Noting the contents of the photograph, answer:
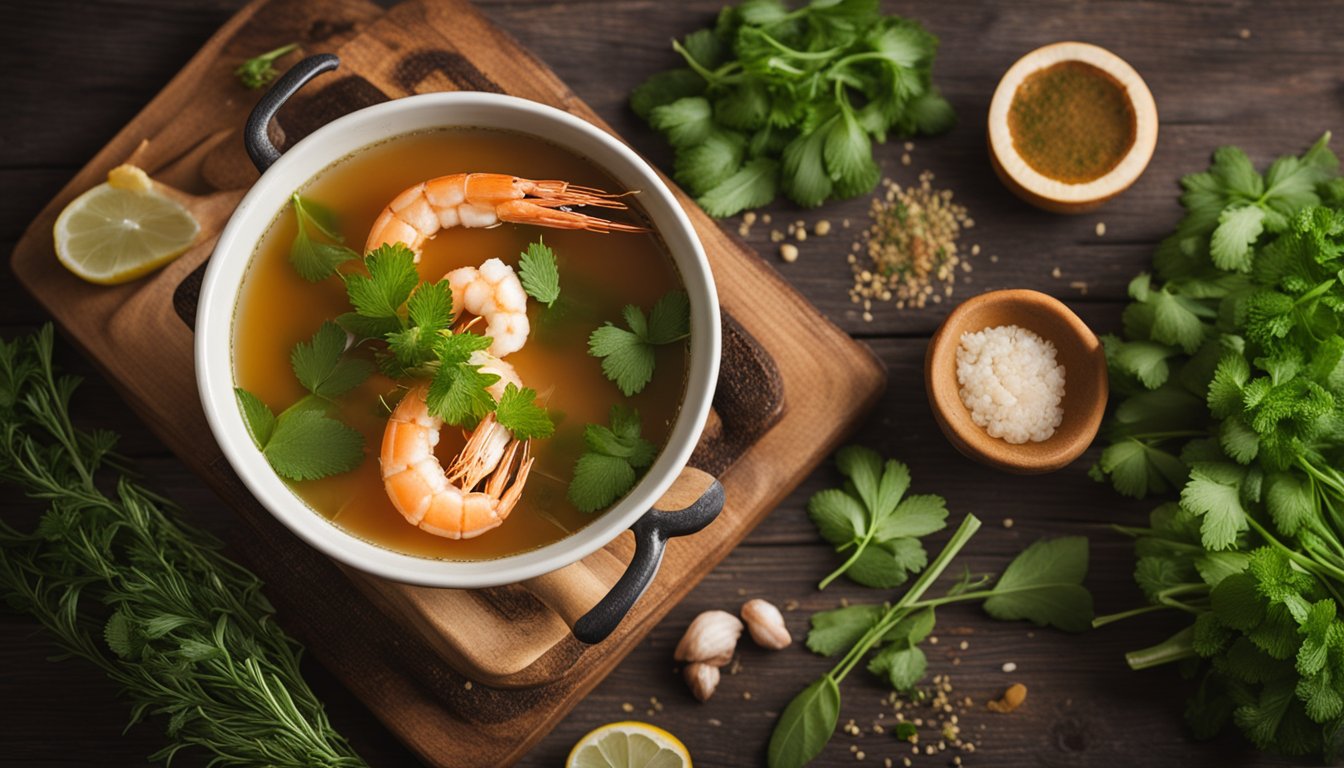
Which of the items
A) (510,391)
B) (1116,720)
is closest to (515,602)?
(510,391)

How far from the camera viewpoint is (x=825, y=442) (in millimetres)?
1694

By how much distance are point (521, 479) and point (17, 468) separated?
0.91 metres

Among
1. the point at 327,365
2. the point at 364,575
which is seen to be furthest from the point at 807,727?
the point at 327,365

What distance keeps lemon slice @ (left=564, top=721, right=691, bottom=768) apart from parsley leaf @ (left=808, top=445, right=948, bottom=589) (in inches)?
15.9

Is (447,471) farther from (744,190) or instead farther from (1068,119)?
(1068,119)

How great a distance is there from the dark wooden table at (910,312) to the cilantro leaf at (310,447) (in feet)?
1.78

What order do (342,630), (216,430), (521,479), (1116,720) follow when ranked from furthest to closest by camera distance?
(1116,720)
(342,630)
(521,479)
(216,430)

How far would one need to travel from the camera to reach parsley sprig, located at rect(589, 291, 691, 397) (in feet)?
4.57

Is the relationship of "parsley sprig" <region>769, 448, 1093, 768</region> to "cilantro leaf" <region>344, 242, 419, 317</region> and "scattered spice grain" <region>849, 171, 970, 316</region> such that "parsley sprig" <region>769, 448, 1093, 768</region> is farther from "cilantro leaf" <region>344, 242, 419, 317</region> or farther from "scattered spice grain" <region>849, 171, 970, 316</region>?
"cilantro leaf" <region>344, 242, 419, 317</region>

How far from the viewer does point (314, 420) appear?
1384mm

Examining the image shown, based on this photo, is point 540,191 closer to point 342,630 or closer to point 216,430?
point 216,430

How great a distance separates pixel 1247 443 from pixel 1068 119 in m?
0.65

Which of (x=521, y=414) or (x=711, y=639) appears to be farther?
(x=711, y=639)

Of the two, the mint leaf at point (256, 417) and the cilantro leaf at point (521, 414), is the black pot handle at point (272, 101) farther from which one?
the cilantro leaf at point (521, 414)
